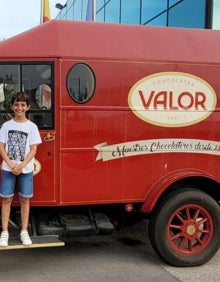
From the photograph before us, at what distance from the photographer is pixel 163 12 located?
14.2 meters

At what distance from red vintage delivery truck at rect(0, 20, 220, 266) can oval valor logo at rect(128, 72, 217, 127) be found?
1cm

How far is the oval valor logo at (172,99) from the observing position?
5.20 meters

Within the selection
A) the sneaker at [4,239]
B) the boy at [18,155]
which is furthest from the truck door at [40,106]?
the sneaker at [4,239]

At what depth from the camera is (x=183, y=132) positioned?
17.5 ft

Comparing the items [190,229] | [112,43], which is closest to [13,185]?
[112,43]

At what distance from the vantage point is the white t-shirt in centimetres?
484

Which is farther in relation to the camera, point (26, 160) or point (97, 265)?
point (97, 265)

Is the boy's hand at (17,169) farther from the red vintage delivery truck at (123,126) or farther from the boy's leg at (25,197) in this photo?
the red vintage delivery truck at (123,126)

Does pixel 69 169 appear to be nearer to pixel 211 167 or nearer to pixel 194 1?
pixel 211 167

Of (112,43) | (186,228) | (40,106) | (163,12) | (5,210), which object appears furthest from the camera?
(163,12)

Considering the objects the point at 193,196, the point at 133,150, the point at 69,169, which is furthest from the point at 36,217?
the point at 193,196

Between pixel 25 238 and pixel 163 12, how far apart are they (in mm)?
10800

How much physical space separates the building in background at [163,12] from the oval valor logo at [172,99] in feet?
21.2

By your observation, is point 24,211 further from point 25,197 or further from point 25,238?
point 25,238
